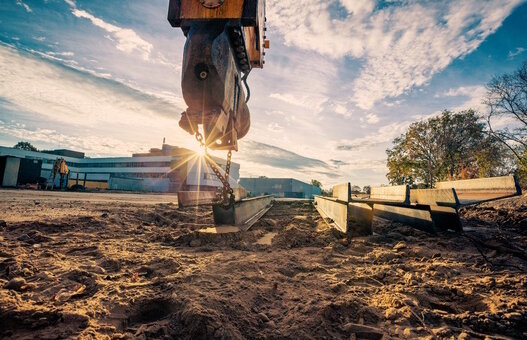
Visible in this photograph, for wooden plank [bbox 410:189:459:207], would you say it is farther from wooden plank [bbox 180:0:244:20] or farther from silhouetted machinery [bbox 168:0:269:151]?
wooden plank [bbox 180:0:244:20]

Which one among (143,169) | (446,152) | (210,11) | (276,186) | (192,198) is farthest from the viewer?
(276,186)

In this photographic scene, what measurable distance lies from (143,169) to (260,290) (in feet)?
178

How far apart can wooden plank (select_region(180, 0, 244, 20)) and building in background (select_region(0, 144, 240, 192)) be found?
33.9 meters

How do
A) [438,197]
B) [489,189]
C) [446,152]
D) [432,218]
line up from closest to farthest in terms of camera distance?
[432,218] < [489,189] < [438,197] < [446,152]

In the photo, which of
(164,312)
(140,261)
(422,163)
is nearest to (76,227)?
(140,261)

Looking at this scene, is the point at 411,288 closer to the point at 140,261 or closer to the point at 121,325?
the point at 121,325

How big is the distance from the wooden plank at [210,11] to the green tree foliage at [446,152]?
24.4 m

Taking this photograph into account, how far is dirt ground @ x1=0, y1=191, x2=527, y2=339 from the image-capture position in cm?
144

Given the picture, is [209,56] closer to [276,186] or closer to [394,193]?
[394,193]

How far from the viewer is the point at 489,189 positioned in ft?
14.6

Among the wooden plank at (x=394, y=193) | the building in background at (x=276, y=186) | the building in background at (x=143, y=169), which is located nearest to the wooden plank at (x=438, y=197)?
the wooden plank at (x=394, y=193)

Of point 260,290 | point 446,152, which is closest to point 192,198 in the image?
point 260,290

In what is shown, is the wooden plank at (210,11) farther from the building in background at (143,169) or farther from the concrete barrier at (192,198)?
the building in background at (143,169)

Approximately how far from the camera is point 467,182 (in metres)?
5.35
